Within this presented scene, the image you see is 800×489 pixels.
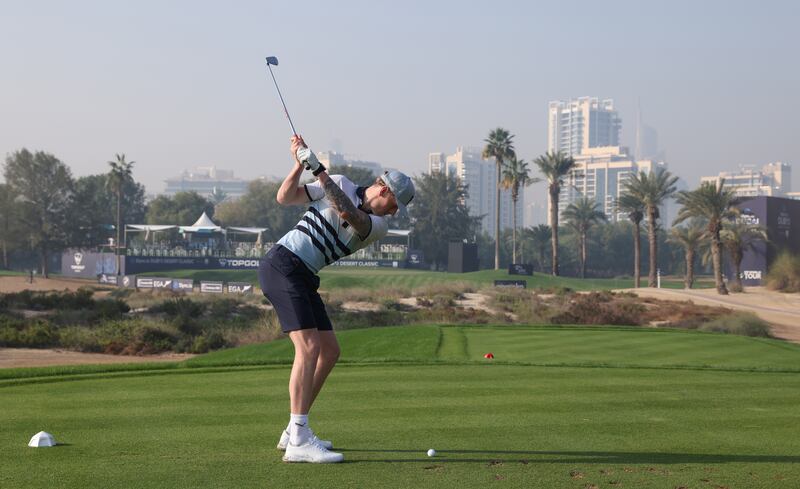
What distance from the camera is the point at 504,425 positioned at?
7652 mm

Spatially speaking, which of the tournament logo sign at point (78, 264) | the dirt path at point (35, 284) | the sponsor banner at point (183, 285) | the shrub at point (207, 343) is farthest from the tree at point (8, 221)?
the shrub at point (207, 343)

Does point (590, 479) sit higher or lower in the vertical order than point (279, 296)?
lower

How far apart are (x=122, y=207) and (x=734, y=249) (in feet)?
291

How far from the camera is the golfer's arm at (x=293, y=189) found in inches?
251

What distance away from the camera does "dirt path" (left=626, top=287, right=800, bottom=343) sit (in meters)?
40.6

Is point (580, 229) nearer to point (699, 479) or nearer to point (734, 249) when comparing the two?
point (734, 249)

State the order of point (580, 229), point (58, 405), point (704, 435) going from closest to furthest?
point (704, 435)
point (58, 405)
point (580, 229)

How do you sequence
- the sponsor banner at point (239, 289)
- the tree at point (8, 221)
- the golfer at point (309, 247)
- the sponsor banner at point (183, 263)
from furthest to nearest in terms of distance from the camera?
the tree at point (8, 221)
the sponsor banner at point (183, 263)
the sponsor banner at point (239, 289)
the golfer at point (309, 247)

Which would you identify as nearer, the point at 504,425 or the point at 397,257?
the point at 504,425

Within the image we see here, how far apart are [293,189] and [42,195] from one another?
284 feet

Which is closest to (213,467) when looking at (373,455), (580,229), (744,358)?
(373,455)

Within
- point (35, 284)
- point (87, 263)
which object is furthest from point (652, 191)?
point (87, 263)

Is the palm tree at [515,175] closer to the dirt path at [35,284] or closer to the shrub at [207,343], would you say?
the dirt path at [35,284]

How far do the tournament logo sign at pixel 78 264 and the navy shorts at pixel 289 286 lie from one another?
83.7 metres
